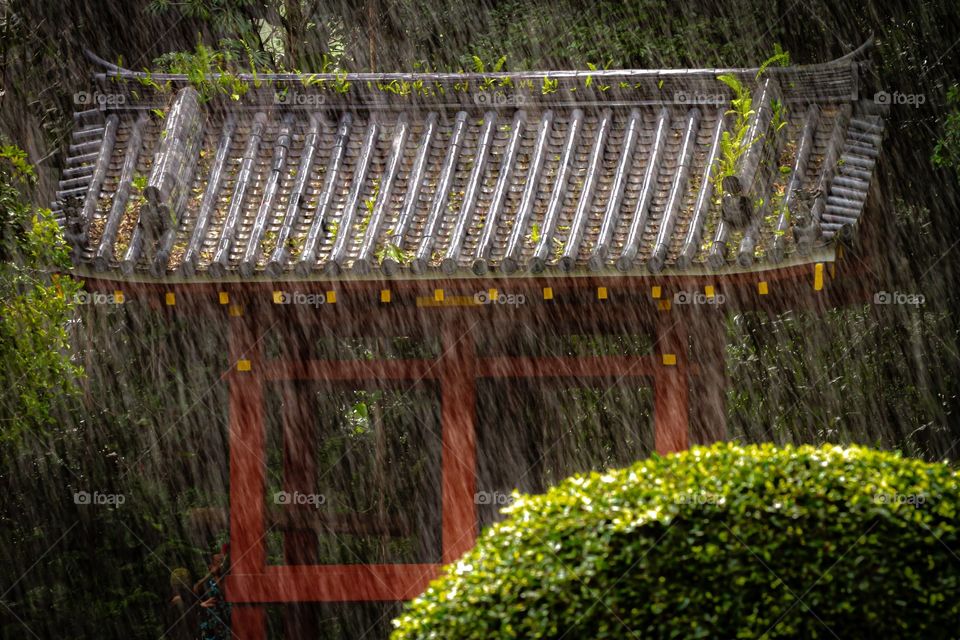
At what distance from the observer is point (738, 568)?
4.23m

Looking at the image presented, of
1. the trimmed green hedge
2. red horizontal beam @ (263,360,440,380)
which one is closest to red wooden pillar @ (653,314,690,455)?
red horizontal beam @ (263,360,440,380)

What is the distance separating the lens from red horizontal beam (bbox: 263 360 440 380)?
23.7 feet

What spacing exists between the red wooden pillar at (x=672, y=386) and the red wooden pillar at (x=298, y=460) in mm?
2510

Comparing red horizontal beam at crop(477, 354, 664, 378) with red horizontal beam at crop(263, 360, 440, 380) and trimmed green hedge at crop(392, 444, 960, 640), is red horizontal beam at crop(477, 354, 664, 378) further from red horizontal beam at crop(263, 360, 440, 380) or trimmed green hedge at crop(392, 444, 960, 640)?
trimmed green hedge at crop(392, 444, 960, 640)

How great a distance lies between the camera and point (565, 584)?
4.25 m

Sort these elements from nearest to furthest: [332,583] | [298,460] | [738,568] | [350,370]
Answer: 1. [738,568]
2. [332,583]
3. [350,370]
4. [298,460]

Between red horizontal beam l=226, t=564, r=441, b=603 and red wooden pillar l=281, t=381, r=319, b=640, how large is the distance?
0.87 m

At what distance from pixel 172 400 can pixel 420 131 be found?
4.59 metres

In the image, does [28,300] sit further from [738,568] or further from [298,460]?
[738,568]

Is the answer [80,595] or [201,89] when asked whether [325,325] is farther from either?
[80,595]

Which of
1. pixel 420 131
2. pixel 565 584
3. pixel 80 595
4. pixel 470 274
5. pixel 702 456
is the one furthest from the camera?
pixel 80 595

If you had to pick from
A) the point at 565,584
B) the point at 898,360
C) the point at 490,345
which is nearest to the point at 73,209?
the point at 490,345

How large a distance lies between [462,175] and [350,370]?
143 centimetres

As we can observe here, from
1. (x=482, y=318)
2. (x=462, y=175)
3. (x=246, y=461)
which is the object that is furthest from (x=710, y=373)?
(x=246, y=461)
